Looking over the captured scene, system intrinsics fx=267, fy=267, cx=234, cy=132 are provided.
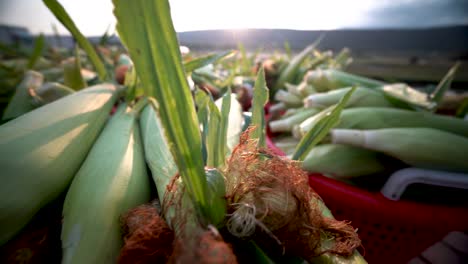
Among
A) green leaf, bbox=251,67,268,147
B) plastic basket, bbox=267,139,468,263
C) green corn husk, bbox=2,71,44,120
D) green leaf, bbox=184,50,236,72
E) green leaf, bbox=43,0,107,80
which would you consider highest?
green leaf, bbox=43,0,107,80

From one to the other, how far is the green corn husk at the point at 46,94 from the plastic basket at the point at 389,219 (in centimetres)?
65

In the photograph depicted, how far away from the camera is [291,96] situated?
3.57 feet

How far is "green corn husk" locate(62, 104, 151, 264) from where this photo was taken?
0.30 metres

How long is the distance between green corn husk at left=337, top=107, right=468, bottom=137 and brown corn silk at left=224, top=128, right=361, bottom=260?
429 millimetres

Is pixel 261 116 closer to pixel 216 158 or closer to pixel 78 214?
pixel 216 158

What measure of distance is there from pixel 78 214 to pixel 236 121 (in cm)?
33

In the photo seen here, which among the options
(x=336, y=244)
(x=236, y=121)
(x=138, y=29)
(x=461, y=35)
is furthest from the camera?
(x=461, y=35)

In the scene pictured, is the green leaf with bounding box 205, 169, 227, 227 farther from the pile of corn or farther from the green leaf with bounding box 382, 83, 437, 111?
the green leaf with bounding box 382, 83, 437, 111

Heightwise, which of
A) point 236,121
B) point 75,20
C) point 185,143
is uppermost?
point 75,20

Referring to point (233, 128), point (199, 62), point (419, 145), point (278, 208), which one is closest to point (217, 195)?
point (278, 208)

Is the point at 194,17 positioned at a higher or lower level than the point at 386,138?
higher

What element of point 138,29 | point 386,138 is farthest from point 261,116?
point 386,138

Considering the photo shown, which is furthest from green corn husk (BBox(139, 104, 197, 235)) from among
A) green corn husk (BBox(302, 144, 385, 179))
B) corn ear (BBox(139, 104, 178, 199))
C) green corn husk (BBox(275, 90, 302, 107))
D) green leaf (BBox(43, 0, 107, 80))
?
green corn husk (BBox(275, 90, 302, 107))

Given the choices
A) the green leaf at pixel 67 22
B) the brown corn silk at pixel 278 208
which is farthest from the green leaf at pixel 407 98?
the green leaf at pixel 67 22
